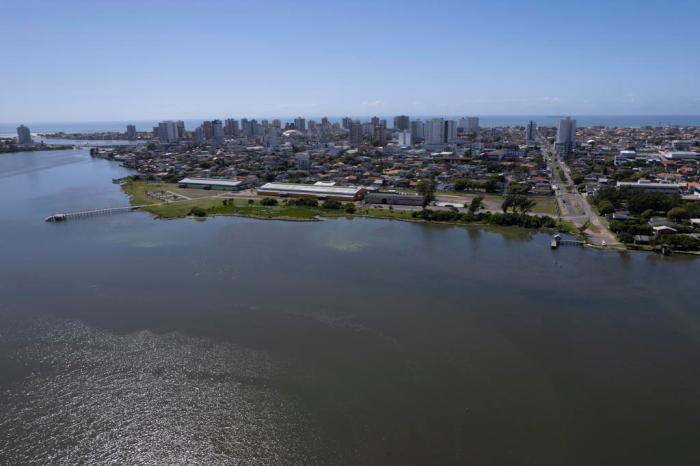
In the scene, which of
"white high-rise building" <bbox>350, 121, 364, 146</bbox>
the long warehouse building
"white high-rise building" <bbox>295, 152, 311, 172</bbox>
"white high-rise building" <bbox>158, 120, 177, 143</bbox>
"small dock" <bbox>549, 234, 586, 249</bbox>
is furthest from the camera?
"white high-rise building" <bbox>158, 120, 177, 143</bbox>

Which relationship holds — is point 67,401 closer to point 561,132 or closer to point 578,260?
point 578,260

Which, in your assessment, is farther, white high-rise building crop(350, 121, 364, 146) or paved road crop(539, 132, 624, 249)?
white high-rise building crop(350, 121, 364, 146)

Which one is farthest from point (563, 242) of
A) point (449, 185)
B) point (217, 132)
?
point (217, 132)

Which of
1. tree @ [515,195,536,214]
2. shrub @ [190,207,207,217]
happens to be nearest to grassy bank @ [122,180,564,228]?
shrub @ [190,207,207,217]

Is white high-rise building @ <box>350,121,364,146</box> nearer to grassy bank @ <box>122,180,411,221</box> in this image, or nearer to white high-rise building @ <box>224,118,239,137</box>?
white high-rise building @ <box>224,118,239,137</box>

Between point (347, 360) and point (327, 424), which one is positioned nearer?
point (327, 424)

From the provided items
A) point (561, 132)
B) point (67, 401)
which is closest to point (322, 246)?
point (67, 401)

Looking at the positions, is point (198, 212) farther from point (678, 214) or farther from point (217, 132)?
point (217, 132)
